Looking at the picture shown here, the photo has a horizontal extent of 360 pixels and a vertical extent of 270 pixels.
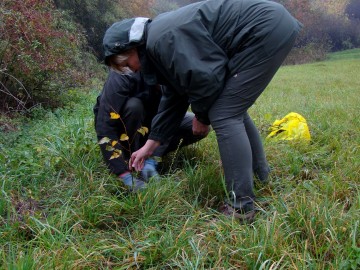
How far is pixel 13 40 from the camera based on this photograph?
508 cm

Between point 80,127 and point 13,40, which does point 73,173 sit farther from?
point 13,40

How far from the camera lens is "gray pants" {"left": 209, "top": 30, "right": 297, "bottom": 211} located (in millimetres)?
2096

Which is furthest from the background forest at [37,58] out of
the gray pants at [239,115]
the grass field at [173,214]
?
the gray pants at [239,115]

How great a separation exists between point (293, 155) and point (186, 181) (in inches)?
39.9

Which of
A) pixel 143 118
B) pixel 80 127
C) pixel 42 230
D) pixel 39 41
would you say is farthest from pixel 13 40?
pixel 42 230

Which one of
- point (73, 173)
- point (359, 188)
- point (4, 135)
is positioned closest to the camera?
point (359, 188)

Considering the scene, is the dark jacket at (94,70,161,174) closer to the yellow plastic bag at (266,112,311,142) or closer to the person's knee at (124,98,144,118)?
the person's knee at (124,98,144,118)

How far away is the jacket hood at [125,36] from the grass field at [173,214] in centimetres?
83

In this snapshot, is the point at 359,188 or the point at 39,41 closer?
the point at 359,188

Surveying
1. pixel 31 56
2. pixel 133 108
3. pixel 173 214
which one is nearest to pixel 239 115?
pixel 173 214

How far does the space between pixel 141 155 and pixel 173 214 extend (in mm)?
489

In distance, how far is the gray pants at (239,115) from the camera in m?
2.10

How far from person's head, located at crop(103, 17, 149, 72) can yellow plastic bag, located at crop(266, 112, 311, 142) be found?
197 cm

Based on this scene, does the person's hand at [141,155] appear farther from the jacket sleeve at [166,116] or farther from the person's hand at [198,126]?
the person's hand at [198,126]
